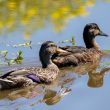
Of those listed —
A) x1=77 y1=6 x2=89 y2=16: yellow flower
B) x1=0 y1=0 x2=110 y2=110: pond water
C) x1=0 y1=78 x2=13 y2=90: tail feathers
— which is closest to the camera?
x1=0 y1=0 x2=110 y2=110: pond water

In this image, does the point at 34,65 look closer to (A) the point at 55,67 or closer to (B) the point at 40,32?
(A) the point at 55,67

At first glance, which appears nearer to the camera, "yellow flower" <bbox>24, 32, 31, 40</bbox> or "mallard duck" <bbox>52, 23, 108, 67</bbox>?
"mallard duck" <bbox>52, 23, 108, 67</bbox>

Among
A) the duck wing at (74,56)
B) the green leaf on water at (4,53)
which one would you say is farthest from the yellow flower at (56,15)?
the green leaf on water at (4,53)

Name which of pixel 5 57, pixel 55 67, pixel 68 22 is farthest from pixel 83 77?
pixel 68 22

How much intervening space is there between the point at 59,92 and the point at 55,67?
1713 millimetres

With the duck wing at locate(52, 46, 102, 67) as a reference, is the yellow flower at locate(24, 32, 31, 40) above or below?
above

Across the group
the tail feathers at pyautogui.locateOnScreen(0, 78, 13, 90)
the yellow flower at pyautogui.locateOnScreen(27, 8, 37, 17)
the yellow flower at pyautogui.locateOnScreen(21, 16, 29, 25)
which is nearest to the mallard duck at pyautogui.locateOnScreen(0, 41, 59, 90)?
the tail feathers at pyautogui.locateOnScreen(0, 78, 13, 90)

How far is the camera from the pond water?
11273 mm

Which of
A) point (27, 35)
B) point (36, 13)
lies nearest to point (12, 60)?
point (27, 35)

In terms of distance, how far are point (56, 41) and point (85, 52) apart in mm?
654

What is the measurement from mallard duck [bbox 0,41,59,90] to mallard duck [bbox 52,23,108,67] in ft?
0.93

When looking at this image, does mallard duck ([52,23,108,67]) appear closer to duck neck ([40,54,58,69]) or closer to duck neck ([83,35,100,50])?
duck neck ([83,35,100,50])

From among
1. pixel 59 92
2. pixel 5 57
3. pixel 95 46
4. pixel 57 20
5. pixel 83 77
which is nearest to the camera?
pixel 59 92

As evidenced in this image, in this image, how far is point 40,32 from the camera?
15.1 metres
